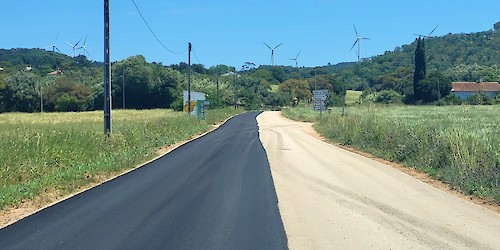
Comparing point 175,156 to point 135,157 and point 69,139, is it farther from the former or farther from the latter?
point 69,139

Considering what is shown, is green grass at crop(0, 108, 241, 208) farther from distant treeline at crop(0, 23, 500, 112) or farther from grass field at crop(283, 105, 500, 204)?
distant treeline at crop(0, 23, 500, 112)

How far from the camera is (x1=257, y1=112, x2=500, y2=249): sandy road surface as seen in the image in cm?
821

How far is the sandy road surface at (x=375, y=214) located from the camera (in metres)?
8.21

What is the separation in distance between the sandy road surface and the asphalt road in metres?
0.48

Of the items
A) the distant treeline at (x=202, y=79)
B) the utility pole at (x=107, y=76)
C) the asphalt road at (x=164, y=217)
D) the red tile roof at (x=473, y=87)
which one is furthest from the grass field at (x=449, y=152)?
the red tile roof at (x=473, y=87)

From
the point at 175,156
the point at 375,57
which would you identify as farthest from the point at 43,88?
the point at 375,57

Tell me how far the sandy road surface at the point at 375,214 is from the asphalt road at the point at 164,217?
1.57ft

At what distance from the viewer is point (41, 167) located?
16.4 m

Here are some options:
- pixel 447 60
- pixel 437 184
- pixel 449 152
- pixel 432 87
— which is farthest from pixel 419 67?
pixel 437 184

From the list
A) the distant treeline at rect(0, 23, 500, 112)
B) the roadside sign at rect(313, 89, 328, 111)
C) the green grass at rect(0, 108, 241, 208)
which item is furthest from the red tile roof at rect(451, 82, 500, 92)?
the green grass at rect(0, 108, 241, 208)

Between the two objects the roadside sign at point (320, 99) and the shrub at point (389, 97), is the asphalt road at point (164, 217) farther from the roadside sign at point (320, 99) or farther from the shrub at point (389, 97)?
the shrub at point (389, 97)

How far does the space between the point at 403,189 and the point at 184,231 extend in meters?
6.66

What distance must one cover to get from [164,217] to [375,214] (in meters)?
3.70

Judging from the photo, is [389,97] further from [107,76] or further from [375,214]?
[375,214]
